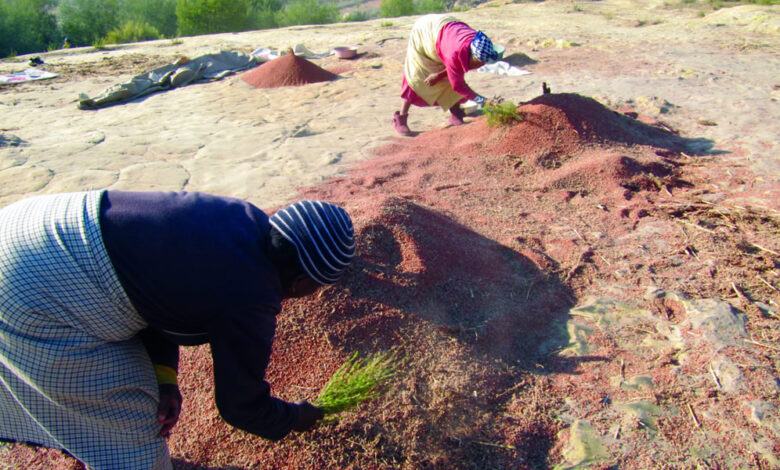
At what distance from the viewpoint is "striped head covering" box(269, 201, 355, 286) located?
4.30ft

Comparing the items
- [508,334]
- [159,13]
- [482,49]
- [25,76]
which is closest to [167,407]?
[508,334]

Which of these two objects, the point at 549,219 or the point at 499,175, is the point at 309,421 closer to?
the point at 549,219

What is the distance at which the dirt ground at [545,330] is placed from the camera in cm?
173

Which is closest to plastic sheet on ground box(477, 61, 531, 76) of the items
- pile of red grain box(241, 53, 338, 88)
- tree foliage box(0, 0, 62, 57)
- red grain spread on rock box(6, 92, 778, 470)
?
pile of red grain box(241, 53, 338, 88)

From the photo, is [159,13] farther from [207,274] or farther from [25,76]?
[207,274]

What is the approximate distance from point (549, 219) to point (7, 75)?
762cm

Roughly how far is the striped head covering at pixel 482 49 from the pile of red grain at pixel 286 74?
324cm

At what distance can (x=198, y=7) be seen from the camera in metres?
15.2

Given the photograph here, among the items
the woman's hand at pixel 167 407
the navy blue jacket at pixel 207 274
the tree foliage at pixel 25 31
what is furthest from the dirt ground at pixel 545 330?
the tree foliage at pixel 25 31

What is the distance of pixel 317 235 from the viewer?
1.32m

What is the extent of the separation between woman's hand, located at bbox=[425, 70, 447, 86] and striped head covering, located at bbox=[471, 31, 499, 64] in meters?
0.69

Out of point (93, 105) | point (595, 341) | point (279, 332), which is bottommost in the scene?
point (595, 341)

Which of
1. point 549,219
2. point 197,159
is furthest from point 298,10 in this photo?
point 549,219

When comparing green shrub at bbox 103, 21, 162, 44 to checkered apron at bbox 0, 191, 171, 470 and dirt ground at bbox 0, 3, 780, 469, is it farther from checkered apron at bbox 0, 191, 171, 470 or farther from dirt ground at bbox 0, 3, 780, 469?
checkered apron at bbox 0, 191, 171, 470
